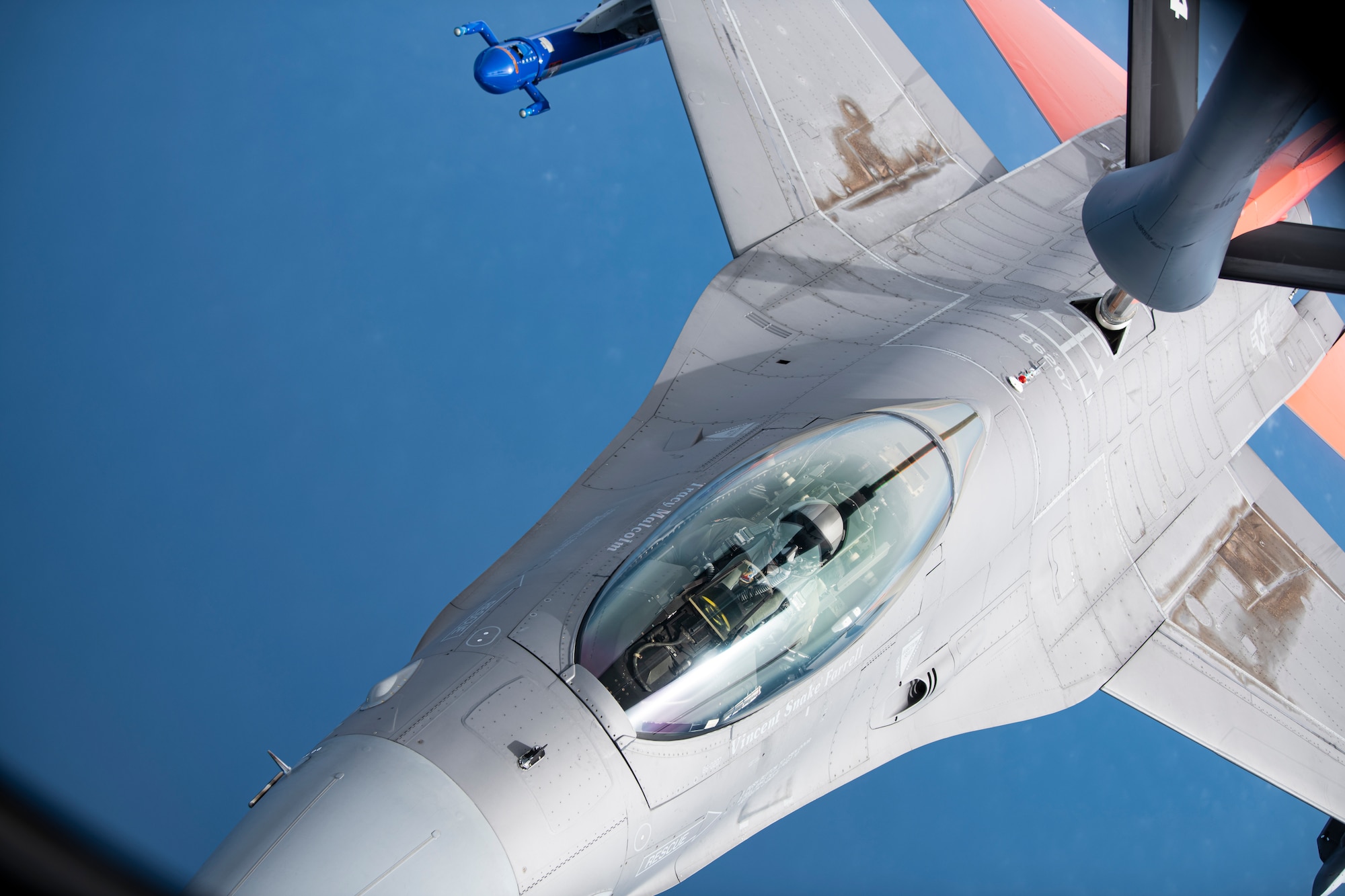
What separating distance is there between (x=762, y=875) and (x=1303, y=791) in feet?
13.3

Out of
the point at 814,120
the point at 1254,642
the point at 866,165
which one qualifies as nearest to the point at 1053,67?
the point at 866,165

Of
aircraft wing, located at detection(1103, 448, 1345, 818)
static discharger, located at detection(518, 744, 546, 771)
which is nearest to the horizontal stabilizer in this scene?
aircraft wing, located at detection(1103, 448, 1345, 818)

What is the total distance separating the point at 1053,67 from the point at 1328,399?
4606 millimetres

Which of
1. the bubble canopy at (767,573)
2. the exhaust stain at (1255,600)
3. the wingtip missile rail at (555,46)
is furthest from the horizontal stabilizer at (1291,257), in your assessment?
the wingtip missile rail at (555,46)

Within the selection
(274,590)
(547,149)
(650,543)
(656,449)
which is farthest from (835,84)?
(274,590)

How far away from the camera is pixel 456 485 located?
289 inches

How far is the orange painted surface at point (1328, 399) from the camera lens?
8445 mm

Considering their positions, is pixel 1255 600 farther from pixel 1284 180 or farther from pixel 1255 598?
pixel 1284 180

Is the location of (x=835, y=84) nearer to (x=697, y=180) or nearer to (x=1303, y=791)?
(x=697, y=180)

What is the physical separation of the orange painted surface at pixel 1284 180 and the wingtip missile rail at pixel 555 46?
20.2 ft

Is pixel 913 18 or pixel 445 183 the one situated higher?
pixel 913 18

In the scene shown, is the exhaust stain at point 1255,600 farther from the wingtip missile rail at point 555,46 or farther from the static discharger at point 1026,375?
the wingtip missile rail at point 555,46

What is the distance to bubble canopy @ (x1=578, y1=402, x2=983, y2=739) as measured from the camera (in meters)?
3.25

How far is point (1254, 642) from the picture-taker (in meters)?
6.47
